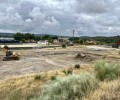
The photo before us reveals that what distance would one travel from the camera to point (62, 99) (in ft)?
33.2

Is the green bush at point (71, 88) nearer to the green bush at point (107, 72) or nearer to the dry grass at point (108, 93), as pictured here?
the dry grass at point (108, 93)

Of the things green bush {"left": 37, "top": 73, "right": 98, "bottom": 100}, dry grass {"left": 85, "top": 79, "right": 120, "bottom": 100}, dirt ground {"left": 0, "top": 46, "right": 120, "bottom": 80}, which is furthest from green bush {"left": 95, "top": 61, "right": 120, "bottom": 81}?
dirt ground {"left": 0, "top": 46, "right": 120, "bottom": 80}

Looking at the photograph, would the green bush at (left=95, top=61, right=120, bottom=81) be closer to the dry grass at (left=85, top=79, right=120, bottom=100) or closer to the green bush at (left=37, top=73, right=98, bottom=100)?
the green bush at (left=37, top=73, right=98, bottom=100)

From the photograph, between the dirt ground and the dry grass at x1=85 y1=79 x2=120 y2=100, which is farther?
the dirt ground

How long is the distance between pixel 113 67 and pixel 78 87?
6.23 meters

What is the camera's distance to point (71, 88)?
408 inches

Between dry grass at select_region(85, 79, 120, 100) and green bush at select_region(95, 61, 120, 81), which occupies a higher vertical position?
dry grass at select_region(85, 79, 120, 100)

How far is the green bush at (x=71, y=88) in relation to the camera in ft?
33.4

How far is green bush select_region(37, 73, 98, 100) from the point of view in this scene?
10.2 meters

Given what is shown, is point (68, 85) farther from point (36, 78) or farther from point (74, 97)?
point (36, 78)

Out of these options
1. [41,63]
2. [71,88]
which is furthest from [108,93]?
[41,63]

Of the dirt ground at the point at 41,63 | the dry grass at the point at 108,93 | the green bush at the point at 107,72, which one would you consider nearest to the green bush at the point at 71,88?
the dry grass at the point at 108,93

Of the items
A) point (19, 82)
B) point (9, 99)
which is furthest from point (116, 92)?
point (19, 82)

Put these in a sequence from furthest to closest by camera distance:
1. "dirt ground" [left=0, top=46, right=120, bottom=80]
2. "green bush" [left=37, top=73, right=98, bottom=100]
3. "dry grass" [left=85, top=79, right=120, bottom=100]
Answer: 1. "dirt ground" [left=0, top=46, right=120, bottom=80]
2. "green bush" [left=37, top=73, right=98, bottom=100]
3. "dry grass" [left=85, top=79, right=120, bottom=100]
